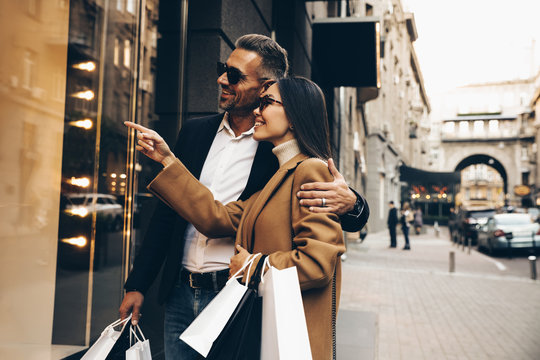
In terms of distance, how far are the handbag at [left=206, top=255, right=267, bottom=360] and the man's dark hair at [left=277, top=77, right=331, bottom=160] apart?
0.53m

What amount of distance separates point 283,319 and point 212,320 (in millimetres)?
243

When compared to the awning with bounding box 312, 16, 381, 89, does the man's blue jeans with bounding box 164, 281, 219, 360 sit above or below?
below

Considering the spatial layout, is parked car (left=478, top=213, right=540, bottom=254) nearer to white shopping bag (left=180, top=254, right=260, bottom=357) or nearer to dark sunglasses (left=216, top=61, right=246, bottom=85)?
dark sunglasses (left=216, top=61, right=246, bottom=85)

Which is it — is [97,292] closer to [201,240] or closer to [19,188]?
[19,188]

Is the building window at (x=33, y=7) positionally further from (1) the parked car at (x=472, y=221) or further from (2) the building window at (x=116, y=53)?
(1) the parked car at (x=472, y=221)

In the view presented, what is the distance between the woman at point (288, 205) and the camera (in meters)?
1.69

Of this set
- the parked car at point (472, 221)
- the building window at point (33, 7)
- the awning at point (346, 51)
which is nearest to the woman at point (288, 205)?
the building window at point (33, 7)

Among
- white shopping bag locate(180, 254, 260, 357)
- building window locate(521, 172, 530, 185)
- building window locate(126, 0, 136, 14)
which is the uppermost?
building window locate(521, 172, 530, 185)

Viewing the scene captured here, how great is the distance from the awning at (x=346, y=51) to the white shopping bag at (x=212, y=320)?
313 inches

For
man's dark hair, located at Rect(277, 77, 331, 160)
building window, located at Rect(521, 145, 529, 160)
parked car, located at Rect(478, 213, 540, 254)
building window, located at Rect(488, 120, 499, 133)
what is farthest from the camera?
building window, located at Rect(488, 120, 499, 133)

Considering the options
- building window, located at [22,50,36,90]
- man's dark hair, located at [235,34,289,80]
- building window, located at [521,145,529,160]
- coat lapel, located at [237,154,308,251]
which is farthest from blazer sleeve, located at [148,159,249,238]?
building window, located at [521,145,529,160]

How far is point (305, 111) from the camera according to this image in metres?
1.91

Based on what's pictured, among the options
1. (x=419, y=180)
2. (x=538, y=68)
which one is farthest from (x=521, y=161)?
(x=419, y=180)

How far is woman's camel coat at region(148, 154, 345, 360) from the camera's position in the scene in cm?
166
